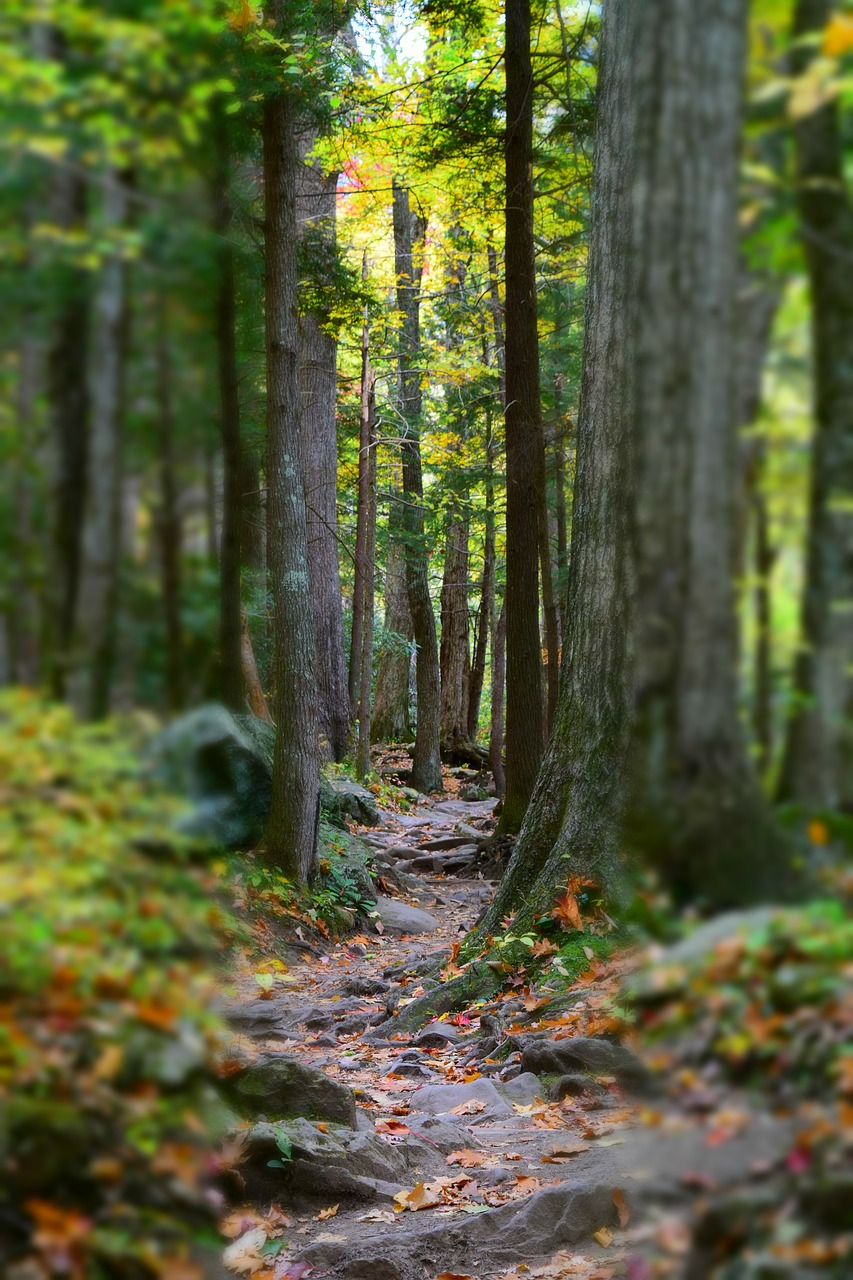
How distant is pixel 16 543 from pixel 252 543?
982 cm

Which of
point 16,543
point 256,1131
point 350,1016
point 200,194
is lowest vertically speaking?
point 350,1016

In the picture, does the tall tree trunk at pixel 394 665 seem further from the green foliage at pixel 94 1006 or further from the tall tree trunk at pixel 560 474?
the green foliage at pixel 94 1006

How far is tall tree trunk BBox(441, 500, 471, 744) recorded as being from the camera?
902 inches

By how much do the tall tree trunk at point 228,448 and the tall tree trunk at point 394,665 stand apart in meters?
12.1

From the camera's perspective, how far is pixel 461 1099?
494 cm

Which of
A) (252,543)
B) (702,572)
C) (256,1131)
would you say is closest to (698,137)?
(702,572)

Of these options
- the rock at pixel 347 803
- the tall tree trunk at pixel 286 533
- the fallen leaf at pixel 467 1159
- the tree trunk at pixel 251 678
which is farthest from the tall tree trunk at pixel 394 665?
the fallen leaf at pixel 467 1159

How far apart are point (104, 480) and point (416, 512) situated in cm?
1979

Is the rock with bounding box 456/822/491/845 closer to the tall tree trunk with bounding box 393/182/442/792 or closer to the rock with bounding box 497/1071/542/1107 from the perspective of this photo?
the tall tree trunk with bounding box 393/182/442/792

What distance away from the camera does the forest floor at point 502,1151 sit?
131 centimetres

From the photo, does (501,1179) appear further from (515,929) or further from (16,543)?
(16,543)

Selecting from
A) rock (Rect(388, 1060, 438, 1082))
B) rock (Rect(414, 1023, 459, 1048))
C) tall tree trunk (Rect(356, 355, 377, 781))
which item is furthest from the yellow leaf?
tall tree trunk (Rect(356, 355, 377, 781))

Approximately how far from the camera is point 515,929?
6152 millimetres

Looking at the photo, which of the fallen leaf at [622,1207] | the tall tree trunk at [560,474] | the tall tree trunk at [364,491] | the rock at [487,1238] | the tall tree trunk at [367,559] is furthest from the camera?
the tall tree trunk at [560,474]
